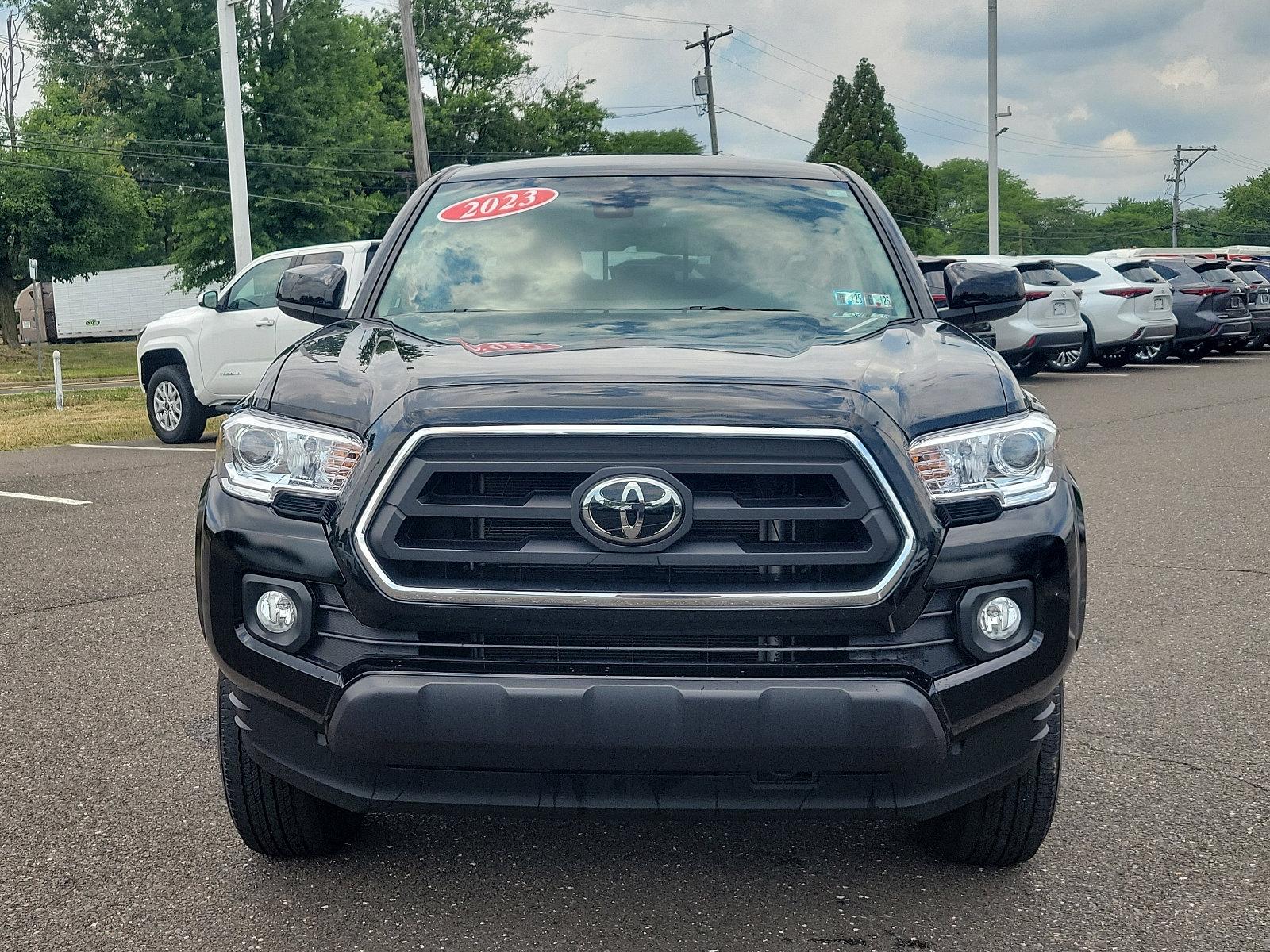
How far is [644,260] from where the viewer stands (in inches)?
165

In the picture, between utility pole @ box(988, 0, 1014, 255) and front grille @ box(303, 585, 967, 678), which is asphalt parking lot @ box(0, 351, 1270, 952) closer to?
front grille @ box(303, 585, 967, 678)

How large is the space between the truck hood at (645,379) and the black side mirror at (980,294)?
3.49 feet

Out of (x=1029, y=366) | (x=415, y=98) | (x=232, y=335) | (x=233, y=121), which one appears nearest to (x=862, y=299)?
(x=232, y=335)

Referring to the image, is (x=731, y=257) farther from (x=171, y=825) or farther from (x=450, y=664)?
(x=171, y=825)

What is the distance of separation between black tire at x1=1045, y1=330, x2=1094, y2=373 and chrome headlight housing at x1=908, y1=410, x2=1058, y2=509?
1823cm

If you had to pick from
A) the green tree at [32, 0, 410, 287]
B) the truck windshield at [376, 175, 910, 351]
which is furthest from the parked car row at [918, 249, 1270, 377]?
the green tree at [32, 0, 410, 287]

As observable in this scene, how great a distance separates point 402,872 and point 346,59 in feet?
126

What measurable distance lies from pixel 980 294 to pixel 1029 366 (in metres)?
17.5

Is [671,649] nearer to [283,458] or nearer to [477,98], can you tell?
[283,458]

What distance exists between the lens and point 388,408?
2902 millimetres

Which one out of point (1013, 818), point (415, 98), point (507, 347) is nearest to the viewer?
point (1013, 818)

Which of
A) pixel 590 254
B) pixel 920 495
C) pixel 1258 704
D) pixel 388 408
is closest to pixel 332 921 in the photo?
pixel 388 408

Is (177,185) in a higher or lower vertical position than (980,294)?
higher

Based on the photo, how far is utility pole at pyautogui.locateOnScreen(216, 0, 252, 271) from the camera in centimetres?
1847
